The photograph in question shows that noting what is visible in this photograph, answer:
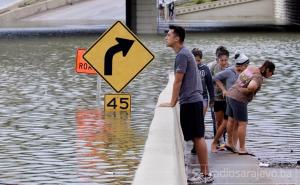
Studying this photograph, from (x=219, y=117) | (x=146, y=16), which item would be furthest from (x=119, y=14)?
(x=219, y=117)

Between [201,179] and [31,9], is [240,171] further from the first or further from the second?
[31,9]

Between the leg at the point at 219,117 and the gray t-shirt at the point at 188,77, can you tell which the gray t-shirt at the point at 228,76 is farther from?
the gray t-shirt at the point at 188,77

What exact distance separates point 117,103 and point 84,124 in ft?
4.93

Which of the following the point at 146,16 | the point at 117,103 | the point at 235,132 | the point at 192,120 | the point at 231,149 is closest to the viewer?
the point at 192,120

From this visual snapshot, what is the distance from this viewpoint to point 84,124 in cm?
1670

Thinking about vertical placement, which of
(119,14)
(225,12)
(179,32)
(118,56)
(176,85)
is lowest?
(119,14)

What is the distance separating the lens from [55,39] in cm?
5041

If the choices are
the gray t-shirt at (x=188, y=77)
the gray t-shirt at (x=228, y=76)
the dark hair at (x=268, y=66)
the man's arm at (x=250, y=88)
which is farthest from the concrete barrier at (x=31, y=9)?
the gray t-shirt at (x=188, y=77)

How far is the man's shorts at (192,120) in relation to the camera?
11.4m

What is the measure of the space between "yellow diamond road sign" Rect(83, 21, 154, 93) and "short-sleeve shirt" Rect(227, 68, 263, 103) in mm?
4253

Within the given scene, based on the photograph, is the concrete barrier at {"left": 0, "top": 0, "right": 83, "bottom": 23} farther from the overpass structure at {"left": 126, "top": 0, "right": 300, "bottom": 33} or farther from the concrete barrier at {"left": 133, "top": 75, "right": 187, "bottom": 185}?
the concrete barrier at {"left": 133, "top": 75, "right": 187, "bottom": 185}

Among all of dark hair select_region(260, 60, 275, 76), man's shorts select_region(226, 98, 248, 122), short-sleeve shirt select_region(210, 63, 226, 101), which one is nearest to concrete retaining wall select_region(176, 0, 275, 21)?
short-sleeve shirt select_region(210, 63, 226, 101)

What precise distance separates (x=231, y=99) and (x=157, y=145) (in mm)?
3614

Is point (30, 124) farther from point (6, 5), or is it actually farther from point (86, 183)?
point (6, 5)
